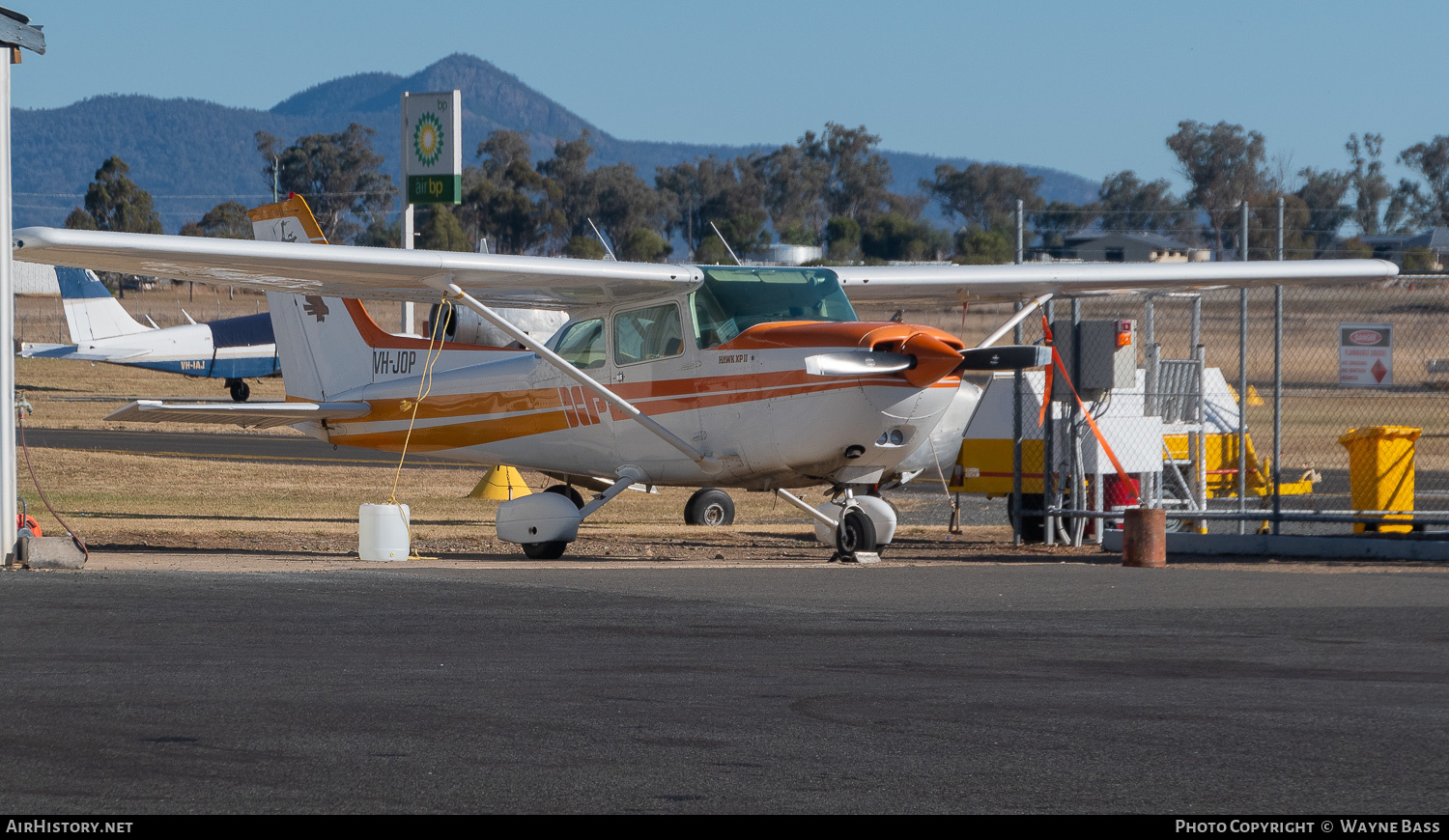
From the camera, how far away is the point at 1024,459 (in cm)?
1509

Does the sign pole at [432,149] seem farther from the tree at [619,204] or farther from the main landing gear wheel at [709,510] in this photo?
the tree at [619,204]

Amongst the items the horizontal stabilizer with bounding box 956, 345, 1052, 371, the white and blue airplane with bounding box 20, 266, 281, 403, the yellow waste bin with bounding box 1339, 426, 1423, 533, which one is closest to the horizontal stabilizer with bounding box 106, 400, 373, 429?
the horizontal stabilizer with bounding box 956, 345, 1052, 371

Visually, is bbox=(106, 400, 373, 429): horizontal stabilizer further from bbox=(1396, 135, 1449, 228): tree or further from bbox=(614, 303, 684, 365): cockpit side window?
bbox=(1396, 135, 1449, 228): tree

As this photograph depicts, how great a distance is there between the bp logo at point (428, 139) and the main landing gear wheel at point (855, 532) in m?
18.6

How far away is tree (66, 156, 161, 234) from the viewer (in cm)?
10312

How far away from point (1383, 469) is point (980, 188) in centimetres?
13627

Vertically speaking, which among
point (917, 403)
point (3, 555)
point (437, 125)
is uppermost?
point (437, 125)

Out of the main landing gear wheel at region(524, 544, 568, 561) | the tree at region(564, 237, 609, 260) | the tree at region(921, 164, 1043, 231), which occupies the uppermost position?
the tree at region(921, 164, 1043, 231)

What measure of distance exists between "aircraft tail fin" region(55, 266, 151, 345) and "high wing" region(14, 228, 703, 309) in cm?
3260

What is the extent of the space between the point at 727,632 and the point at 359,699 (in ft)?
8.02

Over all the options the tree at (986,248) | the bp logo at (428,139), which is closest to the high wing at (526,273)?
the bp logo at (428,139)

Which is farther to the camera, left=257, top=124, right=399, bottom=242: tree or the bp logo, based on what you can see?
left=257, top=124, right=399, bottom=242: tree
